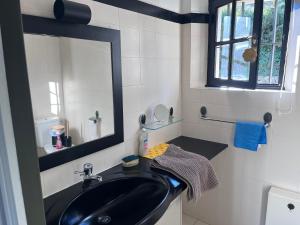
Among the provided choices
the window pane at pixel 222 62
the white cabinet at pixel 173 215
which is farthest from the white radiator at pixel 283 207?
the window pane at pixel 222 62

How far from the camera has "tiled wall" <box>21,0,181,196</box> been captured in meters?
1.26

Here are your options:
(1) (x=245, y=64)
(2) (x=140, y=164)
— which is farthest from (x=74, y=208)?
(1) (x=245, y=64)

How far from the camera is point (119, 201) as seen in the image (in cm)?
135

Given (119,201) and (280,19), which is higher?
(280,19)

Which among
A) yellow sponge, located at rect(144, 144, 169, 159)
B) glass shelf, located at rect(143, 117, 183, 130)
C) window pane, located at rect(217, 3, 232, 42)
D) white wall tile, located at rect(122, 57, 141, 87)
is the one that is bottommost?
yellow sponge, located at rect(144, 144, 169, 159)

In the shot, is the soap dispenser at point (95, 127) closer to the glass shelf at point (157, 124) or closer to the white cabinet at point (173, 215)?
the glass shelf at point (157, 124)

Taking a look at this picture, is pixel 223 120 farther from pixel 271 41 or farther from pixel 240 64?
pixel 271 41

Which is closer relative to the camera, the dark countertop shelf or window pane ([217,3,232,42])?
the dark countertop shelf

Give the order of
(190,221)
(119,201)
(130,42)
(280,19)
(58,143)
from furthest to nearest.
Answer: (190,221) < (280,19) < (130,42) < (119,201) < (58,143)

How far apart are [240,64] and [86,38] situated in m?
1.38

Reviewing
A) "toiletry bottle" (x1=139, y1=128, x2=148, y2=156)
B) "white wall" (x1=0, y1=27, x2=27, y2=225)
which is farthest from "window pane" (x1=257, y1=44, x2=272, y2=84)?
"white wall" (x1=0, y1=27, x2=27, y2=225)

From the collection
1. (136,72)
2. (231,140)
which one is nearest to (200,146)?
(231,140)

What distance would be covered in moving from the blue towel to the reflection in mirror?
1.02m

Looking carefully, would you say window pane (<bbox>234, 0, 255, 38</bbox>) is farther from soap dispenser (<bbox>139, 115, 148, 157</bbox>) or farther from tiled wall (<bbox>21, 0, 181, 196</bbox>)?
soap dispenser (<bbox>139, 115, 148, 157</bbox>)
